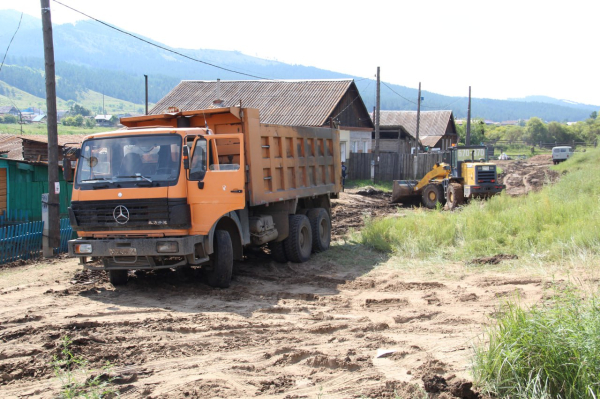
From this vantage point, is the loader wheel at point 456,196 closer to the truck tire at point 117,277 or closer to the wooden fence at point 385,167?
the truck tire at point 117,277

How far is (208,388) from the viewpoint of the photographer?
17.4ft

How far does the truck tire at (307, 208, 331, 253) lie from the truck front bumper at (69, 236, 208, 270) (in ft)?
14.3

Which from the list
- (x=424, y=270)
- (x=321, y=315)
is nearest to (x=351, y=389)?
(x=321, y=315)

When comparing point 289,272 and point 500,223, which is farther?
point 500,223

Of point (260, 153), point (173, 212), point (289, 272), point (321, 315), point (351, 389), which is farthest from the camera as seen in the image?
point (289, 272)

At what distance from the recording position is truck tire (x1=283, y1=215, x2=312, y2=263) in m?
12.1

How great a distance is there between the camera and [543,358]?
4883mm

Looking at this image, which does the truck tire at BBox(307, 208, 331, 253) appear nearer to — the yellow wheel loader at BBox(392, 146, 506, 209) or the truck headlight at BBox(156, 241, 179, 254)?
the truck headlight at BBox(156, 241, 179, 254)

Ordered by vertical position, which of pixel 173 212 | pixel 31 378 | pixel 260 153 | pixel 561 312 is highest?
pixel 260 153

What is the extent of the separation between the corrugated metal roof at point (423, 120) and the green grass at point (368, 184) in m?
27.3

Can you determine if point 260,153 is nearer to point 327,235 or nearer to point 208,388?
point 327,235

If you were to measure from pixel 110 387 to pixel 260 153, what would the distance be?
5.93 m

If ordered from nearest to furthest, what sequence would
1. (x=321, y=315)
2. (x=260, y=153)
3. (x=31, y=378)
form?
(x=31, y=378) < (x=321, y=315) < (x=260, y=153)

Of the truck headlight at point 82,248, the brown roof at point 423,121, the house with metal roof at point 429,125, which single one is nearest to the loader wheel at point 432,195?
the truck headlight at point 82,248
